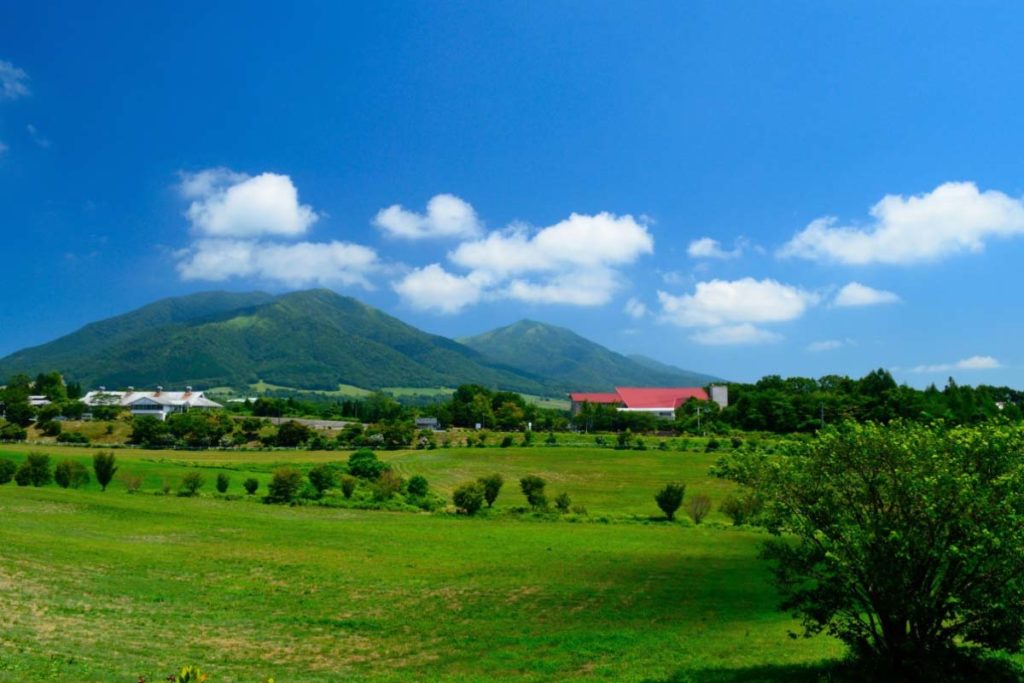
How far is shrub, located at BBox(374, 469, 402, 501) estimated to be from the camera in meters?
58.7

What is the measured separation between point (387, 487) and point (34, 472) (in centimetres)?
2883

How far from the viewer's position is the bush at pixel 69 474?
58.2 meters

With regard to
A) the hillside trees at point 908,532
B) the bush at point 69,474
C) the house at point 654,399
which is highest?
the house at point 654,399

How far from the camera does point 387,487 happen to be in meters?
59.7

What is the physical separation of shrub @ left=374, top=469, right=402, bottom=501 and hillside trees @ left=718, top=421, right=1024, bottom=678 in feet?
150

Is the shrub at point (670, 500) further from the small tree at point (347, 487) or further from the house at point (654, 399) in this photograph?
the house at point (654, 399)

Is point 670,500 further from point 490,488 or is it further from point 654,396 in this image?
point 654,396

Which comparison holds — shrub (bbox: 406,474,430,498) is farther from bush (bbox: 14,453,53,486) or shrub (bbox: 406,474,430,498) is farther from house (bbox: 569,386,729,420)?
house (bbox: 569,386,729,420)

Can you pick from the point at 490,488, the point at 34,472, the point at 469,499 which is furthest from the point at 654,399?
the point at 34,472

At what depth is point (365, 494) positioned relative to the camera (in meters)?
62.8

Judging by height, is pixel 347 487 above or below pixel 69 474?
below

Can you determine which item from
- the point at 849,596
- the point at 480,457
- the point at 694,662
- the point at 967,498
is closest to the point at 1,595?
the point at 694,662

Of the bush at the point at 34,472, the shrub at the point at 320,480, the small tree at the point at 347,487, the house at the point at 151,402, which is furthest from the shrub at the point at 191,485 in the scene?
the house at the point at 151,402

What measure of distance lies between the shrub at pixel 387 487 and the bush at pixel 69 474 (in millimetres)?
24800
